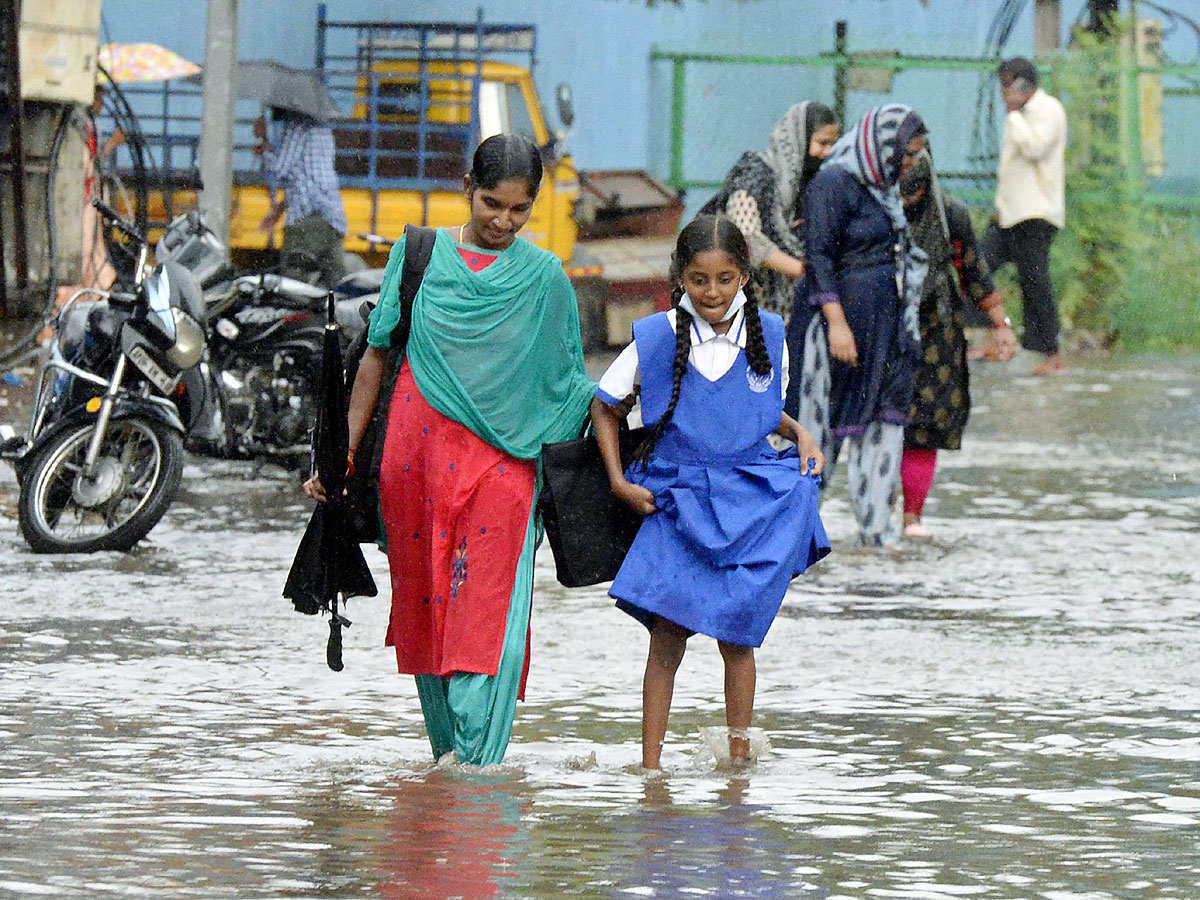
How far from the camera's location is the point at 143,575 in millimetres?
8688

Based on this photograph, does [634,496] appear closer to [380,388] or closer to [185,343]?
[380,388]

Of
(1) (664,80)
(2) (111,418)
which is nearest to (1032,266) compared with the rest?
(1) (664,80)

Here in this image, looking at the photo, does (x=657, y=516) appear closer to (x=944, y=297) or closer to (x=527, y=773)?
(x=527, y=773)

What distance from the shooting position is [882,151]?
9.04m

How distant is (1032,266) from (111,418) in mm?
10684

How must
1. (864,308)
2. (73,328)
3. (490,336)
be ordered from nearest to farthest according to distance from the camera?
(490,336) → (864,308) → (73,328)

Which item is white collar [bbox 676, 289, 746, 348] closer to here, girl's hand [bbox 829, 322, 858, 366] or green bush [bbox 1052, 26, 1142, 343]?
girl's hand [bbox 829, 322, 858, 366]

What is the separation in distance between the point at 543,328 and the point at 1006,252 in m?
13.7

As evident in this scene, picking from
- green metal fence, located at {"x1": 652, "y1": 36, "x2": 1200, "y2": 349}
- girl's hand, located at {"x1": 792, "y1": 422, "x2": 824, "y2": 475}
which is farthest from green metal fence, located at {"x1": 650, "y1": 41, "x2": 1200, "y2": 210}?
girl's hand, located at {"x1": 792, "y1": 422, "x2": 824, "y2": 475}

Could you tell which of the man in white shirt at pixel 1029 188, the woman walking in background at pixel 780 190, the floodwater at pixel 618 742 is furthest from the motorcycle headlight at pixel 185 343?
the man in white shirt at pixel 1029 188

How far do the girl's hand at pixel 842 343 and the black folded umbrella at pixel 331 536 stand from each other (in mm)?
3495

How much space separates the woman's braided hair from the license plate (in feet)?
13.7

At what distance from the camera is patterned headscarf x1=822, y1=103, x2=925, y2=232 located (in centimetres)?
902

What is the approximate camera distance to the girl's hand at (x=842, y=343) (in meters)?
8.98
